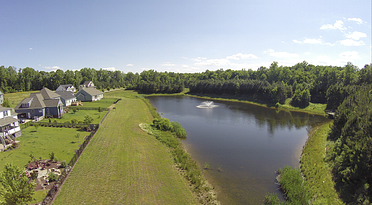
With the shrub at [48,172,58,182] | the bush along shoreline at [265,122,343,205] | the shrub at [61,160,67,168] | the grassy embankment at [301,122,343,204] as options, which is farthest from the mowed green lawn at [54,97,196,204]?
the grassy embankment at [301,122,343,204]

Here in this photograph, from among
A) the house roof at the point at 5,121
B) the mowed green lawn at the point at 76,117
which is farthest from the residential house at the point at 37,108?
the house roof at the point at 5,121

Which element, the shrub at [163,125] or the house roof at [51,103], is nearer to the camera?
the shrub at [163,125]

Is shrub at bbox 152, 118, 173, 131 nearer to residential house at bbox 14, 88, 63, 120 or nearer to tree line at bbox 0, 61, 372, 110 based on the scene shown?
residential house at bbox 14, 88, 63, 120

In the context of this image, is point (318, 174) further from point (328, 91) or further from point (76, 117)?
point (328, 91)

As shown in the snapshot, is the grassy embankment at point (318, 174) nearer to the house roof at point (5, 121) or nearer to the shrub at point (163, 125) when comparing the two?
the shrub at point (163, 125)

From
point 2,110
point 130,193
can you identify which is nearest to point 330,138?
point 130,193

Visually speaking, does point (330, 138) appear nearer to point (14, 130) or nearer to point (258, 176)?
point (258, 176)
